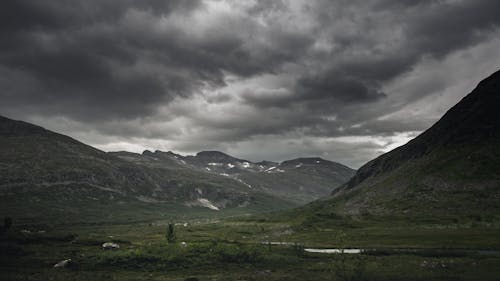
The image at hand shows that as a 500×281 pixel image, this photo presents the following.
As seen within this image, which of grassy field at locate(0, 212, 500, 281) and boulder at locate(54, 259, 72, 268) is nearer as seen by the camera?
grassy field at locate(0, 212, 500, 281)

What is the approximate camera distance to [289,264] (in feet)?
304

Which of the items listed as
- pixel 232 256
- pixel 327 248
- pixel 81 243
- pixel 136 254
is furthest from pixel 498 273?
pixel 81 243

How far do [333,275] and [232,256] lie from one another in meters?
28.5

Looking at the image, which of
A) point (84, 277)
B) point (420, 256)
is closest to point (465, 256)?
point (420, 256)

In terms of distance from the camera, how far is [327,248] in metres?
135

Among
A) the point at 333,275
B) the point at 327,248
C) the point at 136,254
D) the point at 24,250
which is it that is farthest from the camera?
the point at 327,248

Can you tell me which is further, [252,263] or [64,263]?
[252,263]

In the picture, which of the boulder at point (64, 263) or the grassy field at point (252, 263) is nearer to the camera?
the grassy field at point (252, 263)

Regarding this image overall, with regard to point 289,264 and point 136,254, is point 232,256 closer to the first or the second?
point 289,264

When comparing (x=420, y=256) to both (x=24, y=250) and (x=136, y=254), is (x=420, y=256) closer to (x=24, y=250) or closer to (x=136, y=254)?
(x=136, y=254)

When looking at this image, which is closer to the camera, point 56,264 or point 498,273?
point 498,273

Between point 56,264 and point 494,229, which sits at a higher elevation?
point 494,229

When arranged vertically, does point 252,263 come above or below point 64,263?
above

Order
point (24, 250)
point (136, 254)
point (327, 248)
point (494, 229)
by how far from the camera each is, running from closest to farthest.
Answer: point (136, 254)
point (24, 250)
point (327, 248)
point (494, 229)
